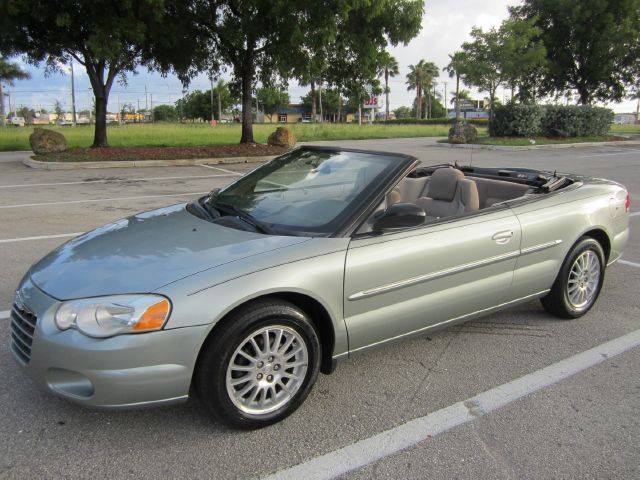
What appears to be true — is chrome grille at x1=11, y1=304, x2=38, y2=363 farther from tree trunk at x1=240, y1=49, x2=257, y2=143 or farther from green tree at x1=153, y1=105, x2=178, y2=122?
green tree at x1=153, y1=105, x2=178, y2=122

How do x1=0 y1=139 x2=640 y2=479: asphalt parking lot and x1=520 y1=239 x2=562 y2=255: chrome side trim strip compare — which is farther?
x1=520 y1=239 x2=562 y2=255: chrome side trim strip

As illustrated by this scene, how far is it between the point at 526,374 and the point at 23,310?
2877mm

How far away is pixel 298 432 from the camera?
2.67 m

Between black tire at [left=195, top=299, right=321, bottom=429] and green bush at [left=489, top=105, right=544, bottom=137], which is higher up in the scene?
green bush at [left=489, top=105, right=544, bottom=137]

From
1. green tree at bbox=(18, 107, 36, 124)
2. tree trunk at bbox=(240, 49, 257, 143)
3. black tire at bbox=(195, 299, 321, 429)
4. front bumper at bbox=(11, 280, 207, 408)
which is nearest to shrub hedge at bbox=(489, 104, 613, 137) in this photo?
tree trunk at bbox=(240, 49, 257, 143)

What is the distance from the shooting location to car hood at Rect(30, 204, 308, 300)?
2.50 meters

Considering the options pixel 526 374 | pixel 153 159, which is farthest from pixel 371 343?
pixel 153 159

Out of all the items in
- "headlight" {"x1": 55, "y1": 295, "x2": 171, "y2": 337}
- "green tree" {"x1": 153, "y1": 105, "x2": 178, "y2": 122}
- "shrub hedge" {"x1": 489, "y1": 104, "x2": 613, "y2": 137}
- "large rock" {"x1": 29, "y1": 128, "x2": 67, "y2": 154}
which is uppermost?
"green tree" {"x1": 153, "y1": 105, "x2": 178, "y2": 122}

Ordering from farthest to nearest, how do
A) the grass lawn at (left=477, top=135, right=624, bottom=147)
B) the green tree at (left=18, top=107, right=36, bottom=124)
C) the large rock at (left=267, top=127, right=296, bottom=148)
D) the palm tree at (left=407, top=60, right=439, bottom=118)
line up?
1. the green tree at (left=18, top=107, right=36, bottom=124)
2. the palm tree at (left=407, top=60, right=439, bottom=118)
3. the grass lawn at (left=477, top=135, right=624, bottom=147)
4. the large rock at (left=267, top=127, right=296, bottom=148)

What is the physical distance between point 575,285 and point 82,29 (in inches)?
626

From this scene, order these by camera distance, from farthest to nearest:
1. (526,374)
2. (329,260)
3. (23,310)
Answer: (526,374)
(329,260)
(23,310)

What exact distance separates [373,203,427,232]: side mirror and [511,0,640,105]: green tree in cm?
2964

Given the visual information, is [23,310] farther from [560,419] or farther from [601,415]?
[601,415]

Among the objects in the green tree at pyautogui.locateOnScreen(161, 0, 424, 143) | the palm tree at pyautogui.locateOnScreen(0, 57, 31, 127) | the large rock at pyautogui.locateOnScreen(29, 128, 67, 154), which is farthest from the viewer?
the palm tree at pyautogui.locateOnScreen(0, 57, 31, 127)
